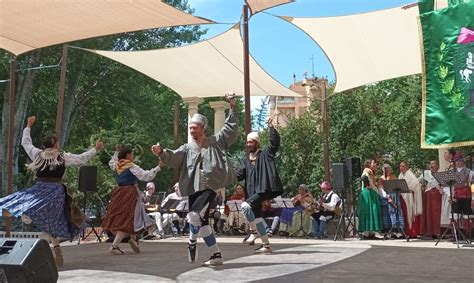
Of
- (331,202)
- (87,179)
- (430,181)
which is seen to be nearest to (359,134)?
(331,202)

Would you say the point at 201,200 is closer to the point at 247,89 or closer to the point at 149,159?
the point at 247,89

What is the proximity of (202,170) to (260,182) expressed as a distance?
1.55 m

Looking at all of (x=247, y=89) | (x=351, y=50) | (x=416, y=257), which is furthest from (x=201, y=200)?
(x=351, y=50)

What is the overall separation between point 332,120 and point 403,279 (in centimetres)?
2051

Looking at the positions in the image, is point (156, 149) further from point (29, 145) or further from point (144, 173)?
point (144, 173)

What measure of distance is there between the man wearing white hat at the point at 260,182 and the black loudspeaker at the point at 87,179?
436 centimetres

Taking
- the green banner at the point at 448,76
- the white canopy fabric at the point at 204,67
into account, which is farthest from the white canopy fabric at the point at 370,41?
the green banner at the point at 448,76

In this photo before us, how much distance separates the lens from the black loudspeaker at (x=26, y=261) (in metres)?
2.55

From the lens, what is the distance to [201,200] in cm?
476

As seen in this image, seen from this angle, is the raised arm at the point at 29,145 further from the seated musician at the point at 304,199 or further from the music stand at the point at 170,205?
the seated musician at the point at 304,199

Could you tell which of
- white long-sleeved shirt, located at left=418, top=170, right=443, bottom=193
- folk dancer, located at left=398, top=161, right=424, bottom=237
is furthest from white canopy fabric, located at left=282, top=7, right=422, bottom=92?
folk dancer, located at left=398, top=161, right=424, bottom=237

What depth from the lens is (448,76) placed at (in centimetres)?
699

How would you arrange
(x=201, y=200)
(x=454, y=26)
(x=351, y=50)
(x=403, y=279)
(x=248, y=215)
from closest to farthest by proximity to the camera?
(x=403, y=279), (x=201, y=200), (x=248, y=215), (x=454, y=26), (x=351, y=50)

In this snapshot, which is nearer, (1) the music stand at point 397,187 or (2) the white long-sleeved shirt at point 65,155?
(2) the white long-sleeved shirt at point 65,155
